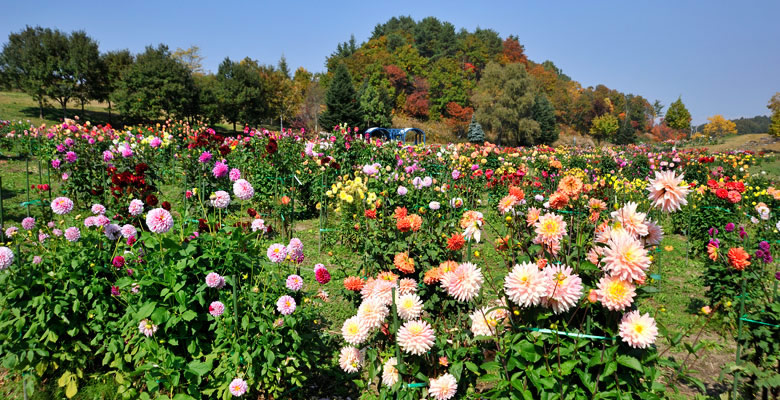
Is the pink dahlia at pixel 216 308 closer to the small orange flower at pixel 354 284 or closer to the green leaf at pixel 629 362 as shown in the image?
the small orange flower at pixel 354 284

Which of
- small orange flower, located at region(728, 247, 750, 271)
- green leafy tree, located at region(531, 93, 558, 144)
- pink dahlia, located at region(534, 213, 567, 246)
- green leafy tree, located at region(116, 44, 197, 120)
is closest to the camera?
pink dahlia, located at region(534, 213, 567, 246)

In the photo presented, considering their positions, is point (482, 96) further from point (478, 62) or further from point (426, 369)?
point (426, 369)

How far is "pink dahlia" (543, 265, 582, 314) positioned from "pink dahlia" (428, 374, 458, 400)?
23.2 inches

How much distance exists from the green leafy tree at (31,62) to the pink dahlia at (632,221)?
96.5ft

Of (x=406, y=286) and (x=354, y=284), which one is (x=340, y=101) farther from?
(x=406, y=286)

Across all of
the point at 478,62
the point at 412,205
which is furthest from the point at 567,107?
the point at 412,205

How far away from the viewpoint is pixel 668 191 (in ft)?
4.84

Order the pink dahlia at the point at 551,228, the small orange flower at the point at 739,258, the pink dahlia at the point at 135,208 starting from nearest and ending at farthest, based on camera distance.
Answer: the pink dahlia at the point at 551,228, the pink dahlia at the point at 135,208, the small orange flower at the point at 739,258

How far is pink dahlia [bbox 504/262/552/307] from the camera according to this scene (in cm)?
142

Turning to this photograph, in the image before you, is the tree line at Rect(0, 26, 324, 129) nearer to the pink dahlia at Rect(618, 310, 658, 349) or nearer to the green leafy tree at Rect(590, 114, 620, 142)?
the pink dahlia at Rect(618, 310, 658, 349)

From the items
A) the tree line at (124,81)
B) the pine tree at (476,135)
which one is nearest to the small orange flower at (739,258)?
the tree line at (124,81)

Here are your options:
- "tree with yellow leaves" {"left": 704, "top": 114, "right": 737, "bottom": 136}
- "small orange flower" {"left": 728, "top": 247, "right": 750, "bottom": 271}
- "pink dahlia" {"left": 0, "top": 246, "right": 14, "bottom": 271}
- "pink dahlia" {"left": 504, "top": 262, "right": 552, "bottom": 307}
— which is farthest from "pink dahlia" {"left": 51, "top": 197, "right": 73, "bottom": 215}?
"tree with yellow leaves" {"left": 704, "top": 114, "right": 737, "bottom": 136}

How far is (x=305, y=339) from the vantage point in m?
2.11

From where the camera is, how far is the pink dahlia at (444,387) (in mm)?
1749
